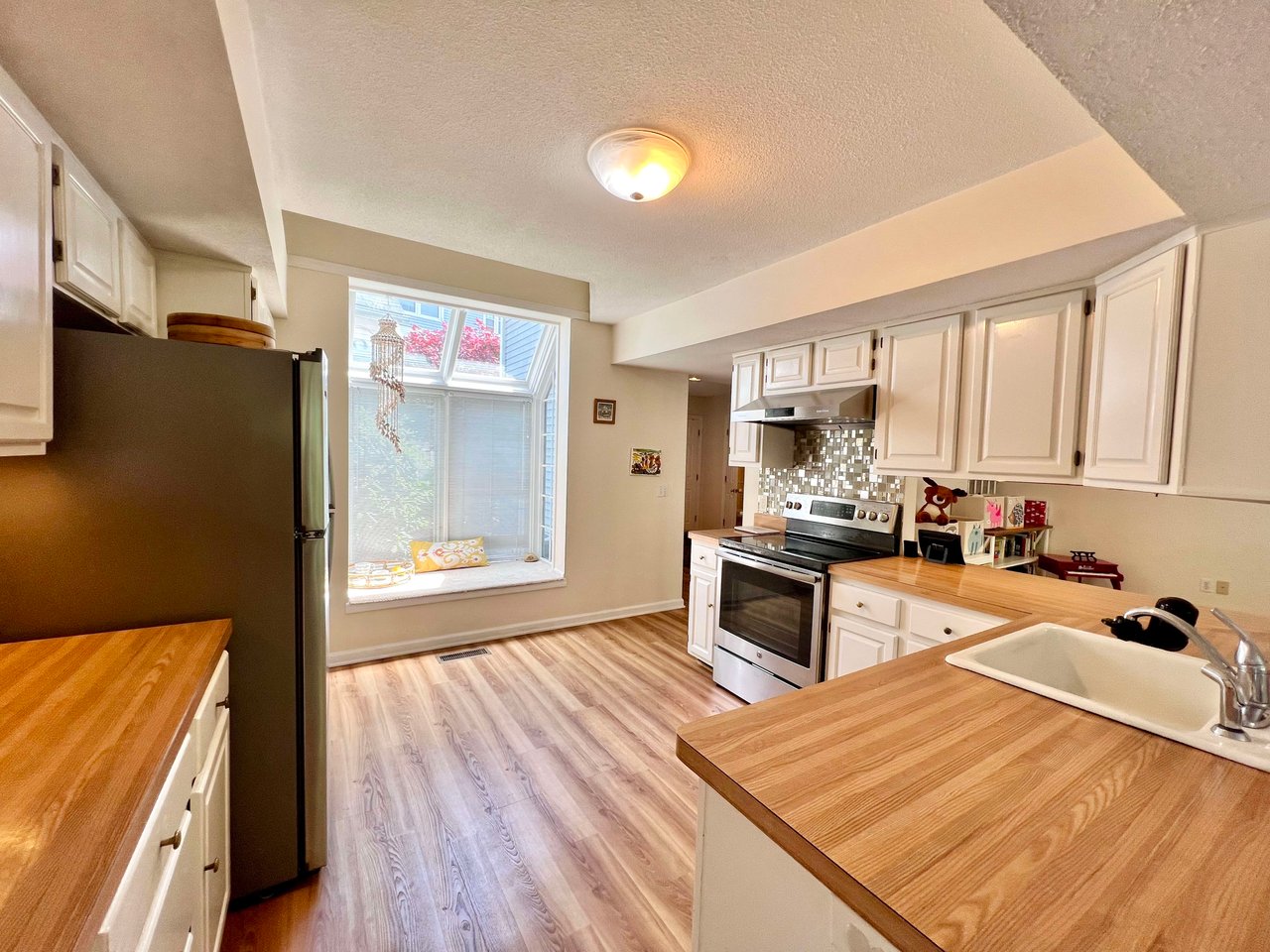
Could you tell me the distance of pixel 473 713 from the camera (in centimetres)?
263

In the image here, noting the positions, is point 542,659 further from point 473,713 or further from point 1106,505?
point 1106,505

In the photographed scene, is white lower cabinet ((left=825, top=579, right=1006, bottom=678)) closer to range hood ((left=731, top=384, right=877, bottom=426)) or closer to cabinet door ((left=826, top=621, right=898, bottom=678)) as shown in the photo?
cabinet door ((left=826, top=621, right=898, bottom=678))

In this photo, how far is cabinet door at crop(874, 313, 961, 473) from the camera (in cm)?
226

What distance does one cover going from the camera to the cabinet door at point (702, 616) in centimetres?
316

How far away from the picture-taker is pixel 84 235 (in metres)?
1.28

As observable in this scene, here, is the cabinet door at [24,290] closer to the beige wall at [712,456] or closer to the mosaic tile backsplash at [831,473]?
the mosaic tile backsplash at [831,473]

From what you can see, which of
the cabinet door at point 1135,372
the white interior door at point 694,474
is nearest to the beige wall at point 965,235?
the cabinet door at point 1135,372

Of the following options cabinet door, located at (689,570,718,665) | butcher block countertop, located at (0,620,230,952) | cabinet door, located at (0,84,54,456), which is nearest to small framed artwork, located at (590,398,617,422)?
cabinet door, located at (689,570,718,665)

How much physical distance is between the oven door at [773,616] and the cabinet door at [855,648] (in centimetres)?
6

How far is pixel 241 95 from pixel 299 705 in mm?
1621

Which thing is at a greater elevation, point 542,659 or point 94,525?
point 94,525

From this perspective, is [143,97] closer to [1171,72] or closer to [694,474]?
[1171,72]

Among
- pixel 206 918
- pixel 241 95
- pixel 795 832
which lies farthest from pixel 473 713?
pixel 241 95

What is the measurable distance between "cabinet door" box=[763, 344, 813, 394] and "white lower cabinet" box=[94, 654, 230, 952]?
2.76m
